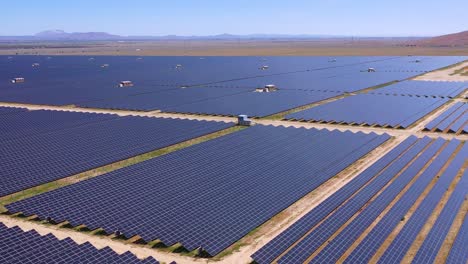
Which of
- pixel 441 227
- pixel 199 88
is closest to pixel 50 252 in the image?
pixel 441 227

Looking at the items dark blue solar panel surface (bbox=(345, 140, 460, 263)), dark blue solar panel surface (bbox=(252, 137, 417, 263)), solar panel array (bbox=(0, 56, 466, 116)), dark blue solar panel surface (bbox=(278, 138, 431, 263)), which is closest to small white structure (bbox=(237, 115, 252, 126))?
solar panel array (bbox=(0, 56, 466, 116))

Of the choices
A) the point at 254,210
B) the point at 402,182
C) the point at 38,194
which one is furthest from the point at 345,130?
the point at 38,194

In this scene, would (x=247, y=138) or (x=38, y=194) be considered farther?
(x=247, y=138)

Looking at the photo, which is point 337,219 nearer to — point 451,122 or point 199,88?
point 451,122

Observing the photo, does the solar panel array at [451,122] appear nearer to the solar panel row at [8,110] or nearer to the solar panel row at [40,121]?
the solar panel row at [40,121]

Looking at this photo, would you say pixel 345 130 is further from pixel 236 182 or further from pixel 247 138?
pixel 236 182
